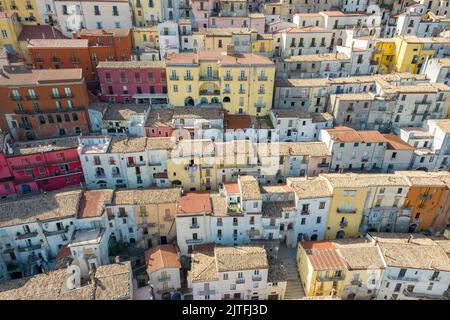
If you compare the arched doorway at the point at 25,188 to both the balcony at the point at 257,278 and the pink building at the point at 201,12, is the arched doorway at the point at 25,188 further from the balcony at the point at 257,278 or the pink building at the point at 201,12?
the pink building at the point at 201,12

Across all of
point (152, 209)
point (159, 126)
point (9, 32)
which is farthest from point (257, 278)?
point (9, 32)

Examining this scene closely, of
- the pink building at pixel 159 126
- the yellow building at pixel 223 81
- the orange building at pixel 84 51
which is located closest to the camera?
the pink building at pixel 159 126

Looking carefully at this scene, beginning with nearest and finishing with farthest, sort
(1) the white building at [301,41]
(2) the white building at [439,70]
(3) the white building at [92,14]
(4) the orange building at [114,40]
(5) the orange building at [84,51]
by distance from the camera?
(5) the orange building at [84,51]
(4) the orange building at [114,40]
(2) the white building at [439,70]
(3) the white building at [92,14]
(1) the white building at [301,41]

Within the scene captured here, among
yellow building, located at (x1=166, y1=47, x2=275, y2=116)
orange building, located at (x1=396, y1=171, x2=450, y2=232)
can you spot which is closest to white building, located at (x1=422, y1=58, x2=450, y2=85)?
orange building, located at (x1=396, y1=171, x2=450, y2=232)

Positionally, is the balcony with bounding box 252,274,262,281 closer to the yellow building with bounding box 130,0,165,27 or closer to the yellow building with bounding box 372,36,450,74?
the yellow building with bounding box 372,36,450,74

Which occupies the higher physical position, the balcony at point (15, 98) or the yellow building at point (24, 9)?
the yellow building at point (24, 9)

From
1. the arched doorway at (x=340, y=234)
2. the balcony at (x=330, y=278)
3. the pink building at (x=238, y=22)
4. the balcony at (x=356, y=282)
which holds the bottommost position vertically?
the balcony at (x=356, y=282)

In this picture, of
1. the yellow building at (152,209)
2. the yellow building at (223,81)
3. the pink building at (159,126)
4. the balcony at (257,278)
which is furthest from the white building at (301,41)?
the balcony at (257,278)
